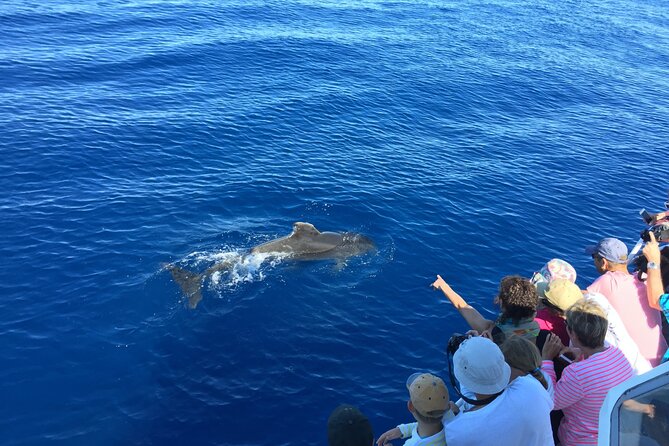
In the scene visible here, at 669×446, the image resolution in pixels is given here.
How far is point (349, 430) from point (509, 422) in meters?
1.64

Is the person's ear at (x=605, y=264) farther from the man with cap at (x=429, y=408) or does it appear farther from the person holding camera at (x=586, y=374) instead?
the man with cap at (x=429, y=408)

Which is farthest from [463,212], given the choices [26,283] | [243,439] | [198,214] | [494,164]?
[26,283]

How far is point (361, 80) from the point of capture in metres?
36.1

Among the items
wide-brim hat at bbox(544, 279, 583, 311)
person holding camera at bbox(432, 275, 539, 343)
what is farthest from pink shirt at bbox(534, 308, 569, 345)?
person holding camera at bbox(432, 275, 539, 343)

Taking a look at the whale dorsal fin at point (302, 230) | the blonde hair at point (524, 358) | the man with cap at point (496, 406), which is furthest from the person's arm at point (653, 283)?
the whale dorsal fin at point (302, 230)

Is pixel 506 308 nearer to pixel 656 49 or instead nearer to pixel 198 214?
pixel 198 214

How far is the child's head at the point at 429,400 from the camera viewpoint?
224 inches

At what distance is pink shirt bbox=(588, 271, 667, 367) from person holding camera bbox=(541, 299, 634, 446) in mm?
2097

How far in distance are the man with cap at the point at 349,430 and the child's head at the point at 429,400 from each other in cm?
59

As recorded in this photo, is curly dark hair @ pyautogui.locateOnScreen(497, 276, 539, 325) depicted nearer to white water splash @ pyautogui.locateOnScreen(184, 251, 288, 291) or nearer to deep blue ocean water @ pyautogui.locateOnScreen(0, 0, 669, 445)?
deep blue ocean water @ pyautogui.locateOnScreen(0, 0, 669, 445)

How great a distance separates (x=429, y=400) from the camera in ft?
18.6

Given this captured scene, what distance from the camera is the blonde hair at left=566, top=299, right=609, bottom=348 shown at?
6.47 m

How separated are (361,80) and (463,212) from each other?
17378mm

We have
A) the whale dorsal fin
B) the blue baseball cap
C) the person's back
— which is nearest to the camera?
the person's back
